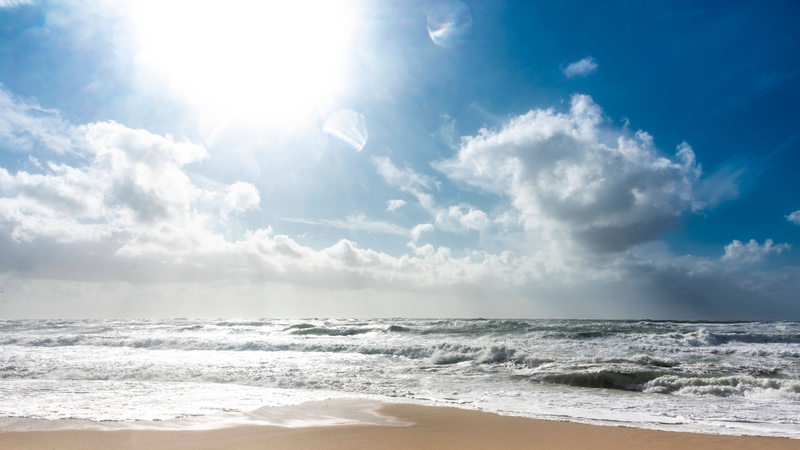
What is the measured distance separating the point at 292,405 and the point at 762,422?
28.2ft

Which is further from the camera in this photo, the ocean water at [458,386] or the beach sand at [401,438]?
the ocean water at [458,386]

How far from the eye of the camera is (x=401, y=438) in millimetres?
6219

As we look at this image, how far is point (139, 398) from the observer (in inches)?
360

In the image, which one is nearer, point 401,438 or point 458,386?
point 401,438

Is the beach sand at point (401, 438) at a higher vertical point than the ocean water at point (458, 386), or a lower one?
higher

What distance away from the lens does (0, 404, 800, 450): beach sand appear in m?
5.67

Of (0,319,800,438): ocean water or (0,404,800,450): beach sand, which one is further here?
(0,319,800,438): ocean water

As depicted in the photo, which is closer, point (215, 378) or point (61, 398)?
point (61, 398)

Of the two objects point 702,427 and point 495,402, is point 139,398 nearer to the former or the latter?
point 495,402

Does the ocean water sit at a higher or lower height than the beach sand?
lower

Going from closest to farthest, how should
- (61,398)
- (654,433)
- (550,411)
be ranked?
(654,433) → (550,411) → (61,398)

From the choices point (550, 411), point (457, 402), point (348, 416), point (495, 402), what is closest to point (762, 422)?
point (550, 411)

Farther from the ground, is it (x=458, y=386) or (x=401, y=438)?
(x=401, y=438)

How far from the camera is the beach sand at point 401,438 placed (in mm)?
5668
